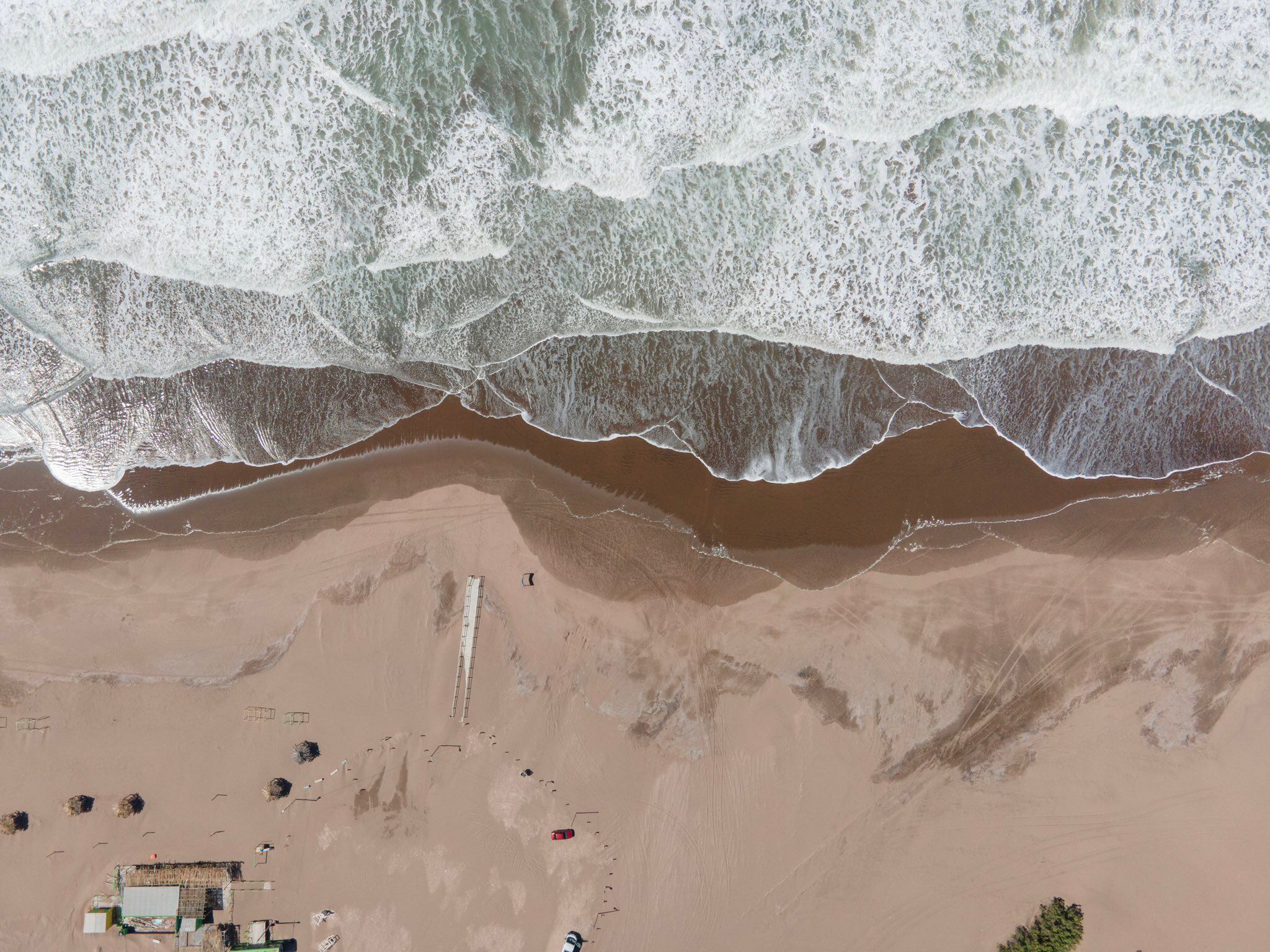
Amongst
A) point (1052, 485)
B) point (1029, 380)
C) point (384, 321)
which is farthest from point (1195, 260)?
point (384, 321)

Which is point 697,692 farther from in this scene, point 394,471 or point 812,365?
point 394,471

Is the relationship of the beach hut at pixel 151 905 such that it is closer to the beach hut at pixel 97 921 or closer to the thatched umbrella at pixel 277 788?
the beach hut at pixel 97 921

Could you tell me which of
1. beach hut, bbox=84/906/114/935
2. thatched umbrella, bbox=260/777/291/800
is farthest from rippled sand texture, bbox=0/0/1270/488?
beach hut, bbox=84/906/114/935

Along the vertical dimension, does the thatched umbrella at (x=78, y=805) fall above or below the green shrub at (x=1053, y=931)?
above

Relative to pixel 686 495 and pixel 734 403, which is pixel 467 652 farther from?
pixel 734 403

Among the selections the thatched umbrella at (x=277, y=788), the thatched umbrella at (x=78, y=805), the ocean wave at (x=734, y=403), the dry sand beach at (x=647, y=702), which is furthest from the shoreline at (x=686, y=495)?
the thatched umbrella at (x=277, y=788)

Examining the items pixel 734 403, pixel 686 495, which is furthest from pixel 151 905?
pixel 734 403

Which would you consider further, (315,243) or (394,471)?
(394,471)
